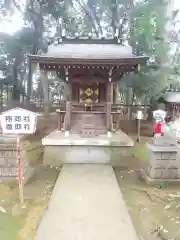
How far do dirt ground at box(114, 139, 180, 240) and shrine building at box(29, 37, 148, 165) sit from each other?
1817mm

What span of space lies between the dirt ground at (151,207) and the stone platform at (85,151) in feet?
4.36

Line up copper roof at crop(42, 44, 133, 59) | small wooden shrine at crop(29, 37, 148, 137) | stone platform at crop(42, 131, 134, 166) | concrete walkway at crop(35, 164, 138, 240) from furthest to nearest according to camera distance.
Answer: copper roof at crop(42, 44, 133, 59), small wooden shrine at crop(29, 37, 148, 137), stone platform at crop(42, 131, 134, 166), concrete walkway at crop(35, 164, 138, 240)

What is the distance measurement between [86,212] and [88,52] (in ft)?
23.6

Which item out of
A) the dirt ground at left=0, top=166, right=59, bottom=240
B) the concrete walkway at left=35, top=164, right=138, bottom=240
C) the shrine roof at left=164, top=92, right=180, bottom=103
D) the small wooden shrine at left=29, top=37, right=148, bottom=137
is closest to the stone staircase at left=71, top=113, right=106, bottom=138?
the small wooden shrine at left=29, top=37, right=148, bottom=137

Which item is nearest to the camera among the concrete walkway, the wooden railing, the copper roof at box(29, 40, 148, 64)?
the concrete walkway

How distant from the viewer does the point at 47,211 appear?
17.3 ft

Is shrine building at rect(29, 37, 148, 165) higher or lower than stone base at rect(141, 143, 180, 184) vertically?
higher

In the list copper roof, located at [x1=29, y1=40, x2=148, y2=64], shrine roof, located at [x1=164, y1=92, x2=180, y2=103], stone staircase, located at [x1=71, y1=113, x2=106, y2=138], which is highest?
copper roof, located at [x1=29, y1=40, x2=148, y2=64]

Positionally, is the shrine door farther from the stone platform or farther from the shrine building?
the stone platform

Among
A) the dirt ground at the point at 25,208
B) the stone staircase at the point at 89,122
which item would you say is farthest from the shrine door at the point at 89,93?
the dirt ground at the point at 25,208

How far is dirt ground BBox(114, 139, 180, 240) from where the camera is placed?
4.76m

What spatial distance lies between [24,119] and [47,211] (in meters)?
2.06

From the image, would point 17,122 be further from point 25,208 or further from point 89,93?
point 89,93

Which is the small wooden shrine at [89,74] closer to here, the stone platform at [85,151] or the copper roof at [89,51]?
the copper roof at [89,51]
